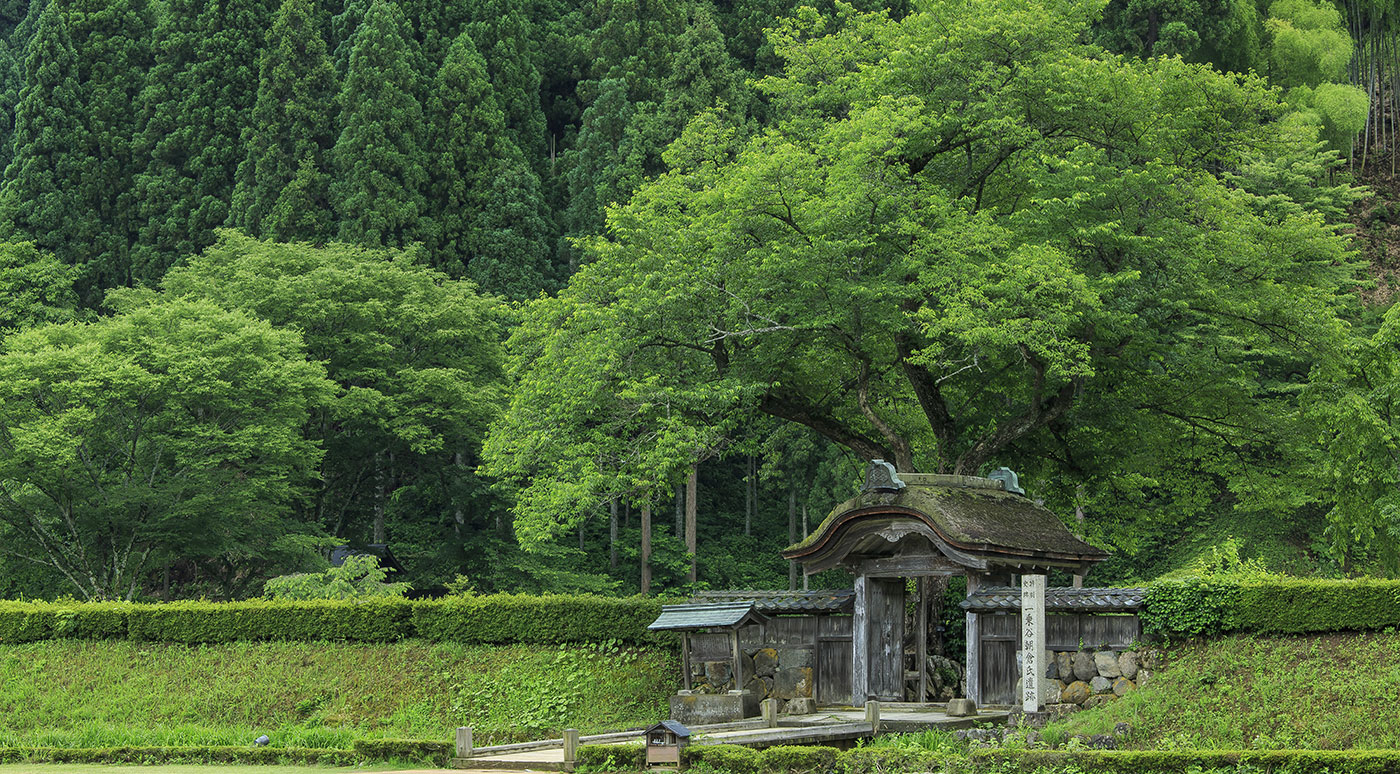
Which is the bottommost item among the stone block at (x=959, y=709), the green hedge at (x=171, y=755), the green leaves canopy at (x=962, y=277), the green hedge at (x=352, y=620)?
the green hedge at (x=171, y=755)

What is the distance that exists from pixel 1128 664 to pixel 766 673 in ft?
19.1

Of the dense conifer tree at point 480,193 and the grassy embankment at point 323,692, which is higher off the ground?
the dense conifer tree at point 480,193

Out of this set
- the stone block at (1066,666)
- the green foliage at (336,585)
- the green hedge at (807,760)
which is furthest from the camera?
the green foliage at (336,585)

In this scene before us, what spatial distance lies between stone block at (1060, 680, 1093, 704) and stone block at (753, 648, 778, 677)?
483cm

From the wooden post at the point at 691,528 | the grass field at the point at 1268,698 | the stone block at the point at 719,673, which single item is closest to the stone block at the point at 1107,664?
the grass field at the point at 1268,698

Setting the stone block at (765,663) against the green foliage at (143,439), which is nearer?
the stone block at (765,663)

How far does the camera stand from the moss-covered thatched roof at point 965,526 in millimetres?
19812

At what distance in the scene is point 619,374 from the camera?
77.2ft

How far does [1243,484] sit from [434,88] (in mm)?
36743

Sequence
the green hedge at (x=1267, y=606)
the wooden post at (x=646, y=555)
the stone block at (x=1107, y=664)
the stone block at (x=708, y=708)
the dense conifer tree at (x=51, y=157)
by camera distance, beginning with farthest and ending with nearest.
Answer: the dense conifer tree at (x=51, y=157) → the wooden post at (x=646, y=555) → the stone block at (x=708, y=708) → the stone block at (x=1107, y=664) → the green hedge at (x=1267, y=606)

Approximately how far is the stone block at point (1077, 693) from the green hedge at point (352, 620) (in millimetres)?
7087

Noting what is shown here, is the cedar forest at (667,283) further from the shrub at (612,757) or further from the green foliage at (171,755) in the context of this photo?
the shrub at (612,757)

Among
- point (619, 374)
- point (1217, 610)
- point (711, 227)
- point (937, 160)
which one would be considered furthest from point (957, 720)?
point (937, 160)

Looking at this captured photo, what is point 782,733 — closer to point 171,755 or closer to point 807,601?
point 807,601
